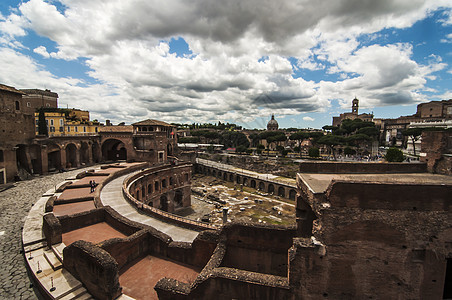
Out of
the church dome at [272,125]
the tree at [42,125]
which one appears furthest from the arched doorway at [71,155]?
the church dome at [272,125]

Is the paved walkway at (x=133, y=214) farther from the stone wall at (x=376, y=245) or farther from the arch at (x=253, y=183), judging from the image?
the arch at (x=253, y=183)

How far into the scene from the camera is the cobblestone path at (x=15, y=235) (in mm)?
8914

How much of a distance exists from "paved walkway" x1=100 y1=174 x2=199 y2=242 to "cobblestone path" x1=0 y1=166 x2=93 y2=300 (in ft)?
17.5

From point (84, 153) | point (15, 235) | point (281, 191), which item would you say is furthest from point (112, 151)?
point (281, 191)

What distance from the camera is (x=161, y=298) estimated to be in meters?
7.48

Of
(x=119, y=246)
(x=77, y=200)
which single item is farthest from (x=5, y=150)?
(x=119, y=246)

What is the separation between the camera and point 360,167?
12141 mm

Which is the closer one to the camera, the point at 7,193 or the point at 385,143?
the point at 7,193

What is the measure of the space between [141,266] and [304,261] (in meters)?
7.54

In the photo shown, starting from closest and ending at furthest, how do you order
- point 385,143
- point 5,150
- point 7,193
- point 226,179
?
point 7,193 < point 5,150 < point 226,179 < point 385,143

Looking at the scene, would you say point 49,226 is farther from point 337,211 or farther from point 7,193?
point 7,193

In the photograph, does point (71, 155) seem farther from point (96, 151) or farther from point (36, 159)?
point (36, 159)

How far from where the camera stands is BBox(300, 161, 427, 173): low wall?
11719 millimetres

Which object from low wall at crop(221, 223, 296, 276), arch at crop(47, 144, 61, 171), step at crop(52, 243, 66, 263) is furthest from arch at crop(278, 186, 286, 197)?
arch at crop(47, 144, 61, 171)
